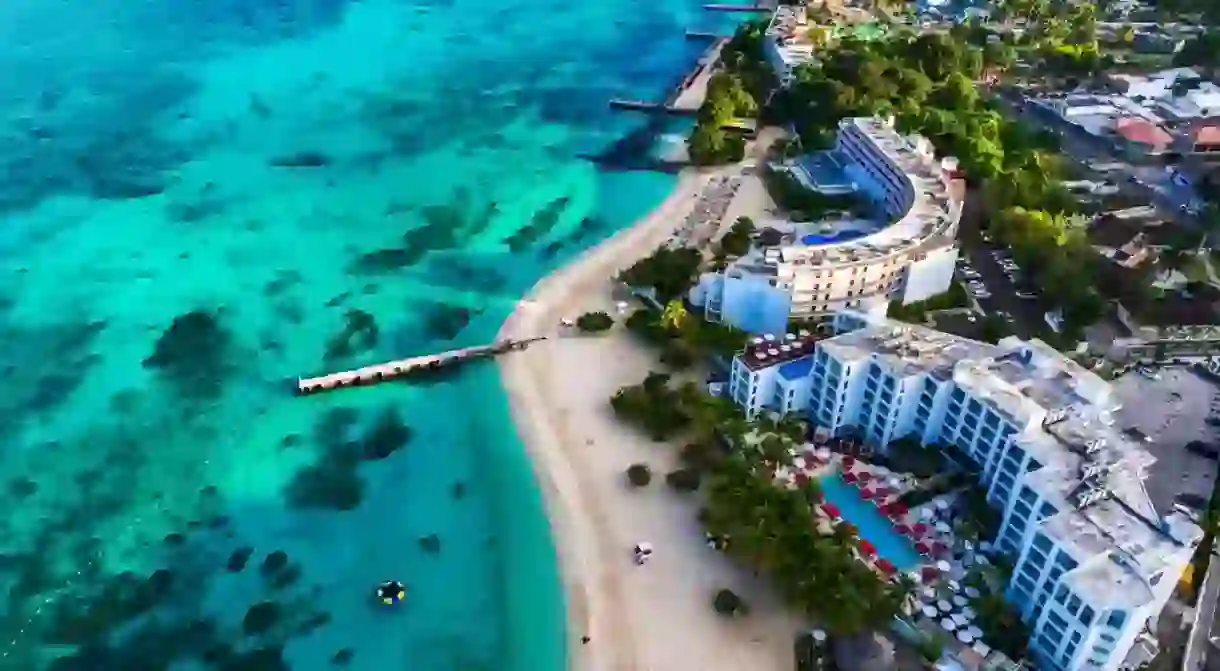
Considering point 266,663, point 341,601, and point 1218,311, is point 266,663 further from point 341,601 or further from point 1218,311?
point 1218,311

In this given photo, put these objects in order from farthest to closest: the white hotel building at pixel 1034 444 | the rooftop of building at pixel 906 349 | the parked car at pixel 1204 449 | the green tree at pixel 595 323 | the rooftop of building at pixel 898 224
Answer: the green tree at pixel 595 323 → the rooftop of building at pixel 898 224 → the parked car at pixel 1204 449 → the rooftop of building at pixel 906 349 → the white hotel building at pixel 1034 444

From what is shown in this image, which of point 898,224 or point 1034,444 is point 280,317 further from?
point 1034,444

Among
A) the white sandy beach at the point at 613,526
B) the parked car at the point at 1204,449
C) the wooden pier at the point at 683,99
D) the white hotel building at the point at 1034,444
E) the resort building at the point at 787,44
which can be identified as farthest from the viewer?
the resort building at the point at 787,44

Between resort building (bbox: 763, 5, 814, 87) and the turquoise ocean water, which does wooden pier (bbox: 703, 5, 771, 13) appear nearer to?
resort building (bbox: 763, 5, 814, 87)

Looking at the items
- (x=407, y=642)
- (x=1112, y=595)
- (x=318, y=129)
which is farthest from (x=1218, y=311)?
(x=318, y=129)

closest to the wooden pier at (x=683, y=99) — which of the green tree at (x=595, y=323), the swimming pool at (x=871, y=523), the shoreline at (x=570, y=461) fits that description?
the shoreline at (x=570, y=461)

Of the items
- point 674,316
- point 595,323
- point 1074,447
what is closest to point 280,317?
point 595,323

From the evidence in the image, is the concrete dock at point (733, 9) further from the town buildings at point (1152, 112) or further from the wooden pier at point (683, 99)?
the town buildings at point (1152, 112)
